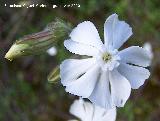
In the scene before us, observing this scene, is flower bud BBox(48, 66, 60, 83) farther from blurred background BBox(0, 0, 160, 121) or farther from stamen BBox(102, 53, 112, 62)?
blurred background BBox(0, 0, 160, 121)

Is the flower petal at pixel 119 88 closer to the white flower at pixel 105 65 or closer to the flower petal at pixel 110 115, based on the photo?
the white flower at pixel 105 65

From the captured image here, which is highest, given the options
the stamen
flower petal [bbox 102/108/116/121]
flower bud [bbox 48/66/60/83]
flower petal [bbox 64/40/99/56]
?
flower petal [bbox 64/40/99/56]

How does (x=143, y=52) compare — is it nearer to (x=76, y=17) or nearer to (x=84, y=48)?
(x=84, y=48)

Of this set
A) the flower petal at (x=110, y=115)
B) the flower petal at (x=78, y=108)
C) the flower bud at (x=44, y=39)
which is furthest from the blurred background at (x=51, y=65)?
the flower bud at (x=44, y=39)

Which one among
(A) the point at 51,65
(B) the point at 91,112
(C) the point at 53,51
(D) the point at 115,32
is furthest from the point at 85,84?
(A) the point at 51,65

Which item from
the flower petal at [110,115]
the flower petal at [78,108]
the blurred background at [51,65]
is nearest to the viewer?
the flower petal at [110,115]

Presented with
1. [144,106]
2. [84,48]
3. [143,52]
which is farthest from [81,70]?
[144,106]

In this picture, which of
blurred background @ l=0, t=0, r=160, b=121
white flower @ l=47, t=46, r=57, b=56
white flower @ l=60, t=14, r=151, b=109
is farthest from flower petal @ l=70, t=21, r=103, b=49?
white flower @ l=47, t=46, r=57, b=56
